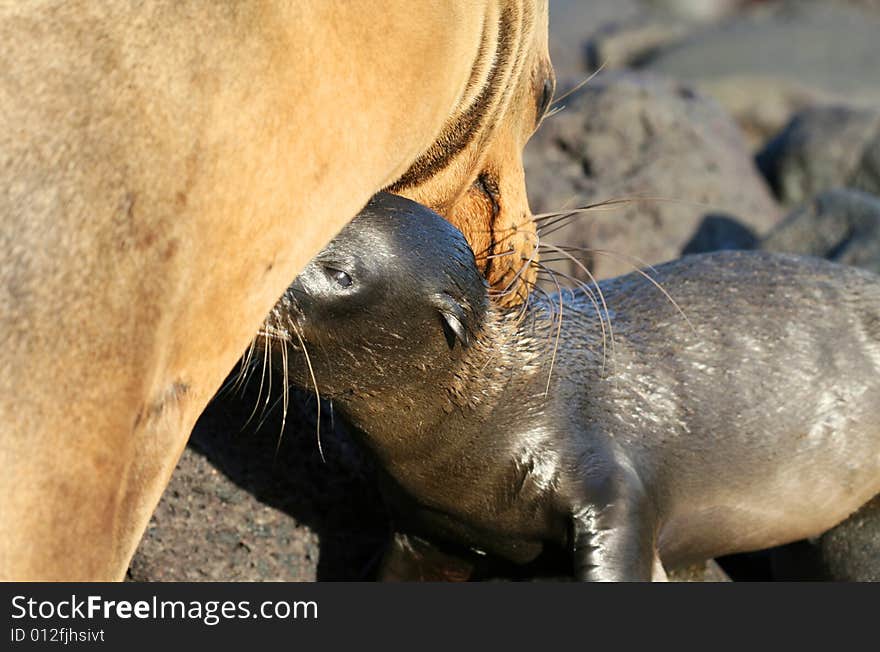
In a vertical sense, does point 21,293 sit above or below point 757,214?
above

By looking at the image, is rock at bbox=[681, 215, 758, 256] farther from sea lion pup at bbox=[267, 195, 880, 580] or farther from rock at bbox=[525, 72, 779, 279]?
sea lion pup at bbox=[267, 195, 880, 580]

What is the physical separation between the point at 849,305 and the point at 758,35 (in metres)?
12.5

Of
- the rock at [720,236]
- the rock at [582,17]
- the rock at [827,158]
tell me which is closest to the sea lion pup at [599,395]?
the rock at [720,236]

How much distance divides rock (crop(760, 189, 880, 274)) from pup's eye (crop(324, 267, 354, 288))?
3.36 meters

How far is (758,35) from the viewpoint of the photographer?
52.2ft

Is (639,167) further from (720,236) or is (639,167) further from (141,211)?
(141,211)

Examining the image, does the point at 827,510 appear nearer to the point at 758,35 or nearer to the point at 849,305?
the point at 849,305

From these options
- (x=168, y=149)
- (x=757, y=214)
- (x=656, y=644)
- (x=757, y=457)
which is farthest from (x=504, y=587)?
(x=757, y=214)

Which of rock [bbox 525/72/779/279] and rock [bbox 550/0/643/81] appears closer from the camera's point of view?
rock [bbox 525/72/779/279]

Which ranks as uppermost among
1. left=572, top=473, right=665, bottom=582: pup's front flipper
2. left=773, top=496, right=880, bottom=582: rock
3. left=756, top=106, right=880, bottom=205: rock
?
left=572, top=473, right=665, bottom=582: pup's front flipper

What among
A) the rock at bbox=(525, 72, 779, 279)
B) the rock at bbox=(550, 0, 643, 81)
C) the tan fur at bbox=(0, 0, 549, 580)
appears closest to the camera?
the tan fur at bbox=(0, 0, 549, 580)

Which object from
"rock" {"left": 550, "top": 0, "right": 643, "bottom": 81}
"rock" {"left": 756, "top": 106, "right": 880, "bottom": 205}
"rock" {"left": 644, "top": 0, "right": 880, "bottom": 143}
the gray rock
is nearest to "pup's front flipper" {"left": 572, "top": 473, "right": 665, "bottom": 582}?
the gray rock

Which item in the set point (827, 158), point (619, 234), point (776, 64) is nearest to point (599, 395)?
point (619, 234)

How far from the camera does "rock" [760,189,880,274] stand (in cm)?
593
